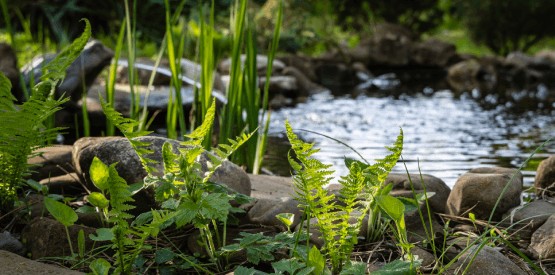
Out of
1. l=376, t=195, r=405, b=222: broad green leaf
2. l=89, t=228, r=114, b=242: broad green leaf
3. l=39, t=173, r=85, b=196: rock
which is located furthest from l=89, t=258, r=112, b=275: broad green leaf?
l=39, t=173, r=85, b=196: rock

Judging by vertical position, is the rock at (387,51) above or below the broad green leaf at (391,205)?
below

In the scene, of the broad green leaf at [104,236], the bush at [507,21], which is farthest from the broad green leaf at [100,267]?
the bush at [507,21]

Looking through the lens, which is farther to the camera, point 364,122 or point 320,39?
point 320,39

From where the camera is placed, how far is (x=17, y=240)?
221cm

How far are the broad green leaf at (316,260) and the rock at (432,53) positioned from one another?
1272 centimetres

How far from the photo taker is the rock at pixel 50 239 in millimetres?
2148

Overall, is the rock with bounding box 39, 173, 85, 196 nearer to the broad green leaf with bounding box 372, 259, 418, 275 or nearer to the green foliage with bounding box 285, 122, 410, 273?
the green foliage with bounding box 285, 122, 410, 273

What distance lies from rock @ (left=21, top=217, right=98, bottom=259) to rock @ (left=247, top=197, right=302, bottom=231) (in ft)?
1.83

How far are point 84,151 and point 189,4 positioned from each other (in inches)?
386

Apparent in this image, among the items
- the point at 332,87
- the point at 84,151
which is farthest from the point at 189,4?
the point at 84,151

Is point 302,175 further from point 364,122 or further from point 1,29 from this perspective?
point 1,29

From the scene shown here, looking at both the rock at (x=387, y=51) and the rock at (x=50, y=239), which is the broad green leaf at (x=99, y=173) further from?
the rock at (x=387, y=51)

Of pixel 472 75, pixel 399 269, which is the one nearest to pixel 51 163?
pixel 399 269

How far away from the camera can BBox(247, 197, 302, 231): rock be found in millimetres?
2395
